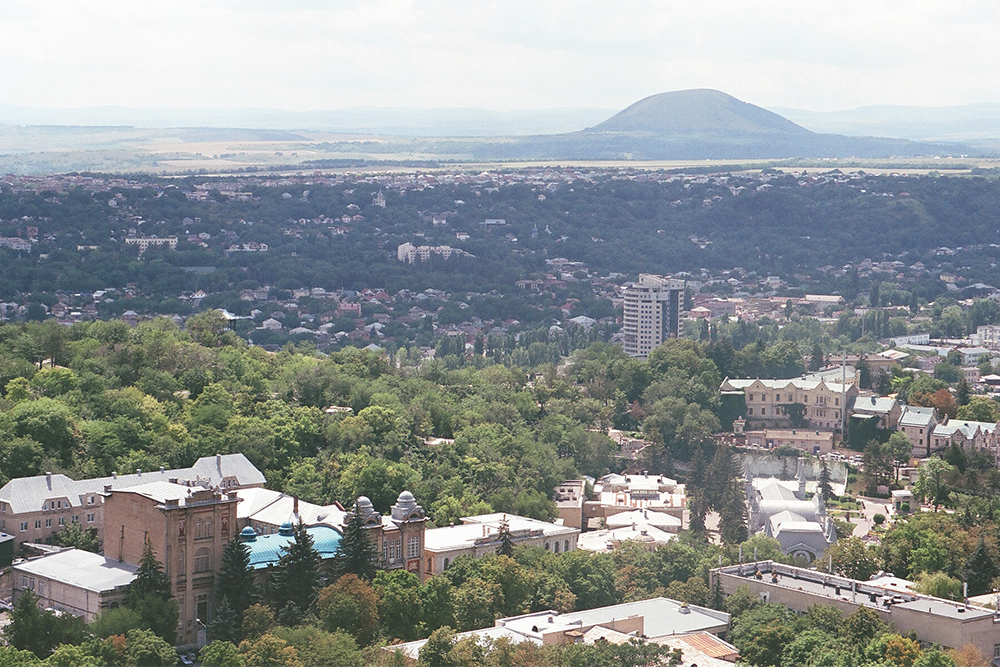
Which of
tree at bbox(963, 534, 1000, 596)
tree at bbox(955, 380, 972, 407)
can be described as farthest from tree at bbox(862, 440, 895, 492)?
tree at bbox(963, 534, 1000, 596)

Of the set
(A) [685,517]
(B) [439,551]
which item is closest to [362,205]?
(A) [685,517]

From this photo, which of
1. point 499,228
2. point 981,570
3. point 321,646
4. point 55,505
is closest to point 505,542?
point 321,646

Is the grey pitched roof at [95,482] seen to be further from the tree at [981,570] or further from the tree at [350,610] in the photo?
the tree at [981,570]

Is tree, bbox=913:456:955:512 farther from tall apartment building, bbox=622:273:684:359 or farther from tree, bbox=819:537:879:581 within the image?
tall apartment building, bbox=622:273:684:359

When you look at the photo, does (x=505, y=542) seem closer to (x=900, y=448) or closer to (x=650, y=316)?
(x=900, y=448)

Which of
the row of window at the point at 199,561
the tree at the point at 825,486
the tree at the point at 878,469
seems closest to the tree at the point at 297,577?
the row of window at the point at 199,561
